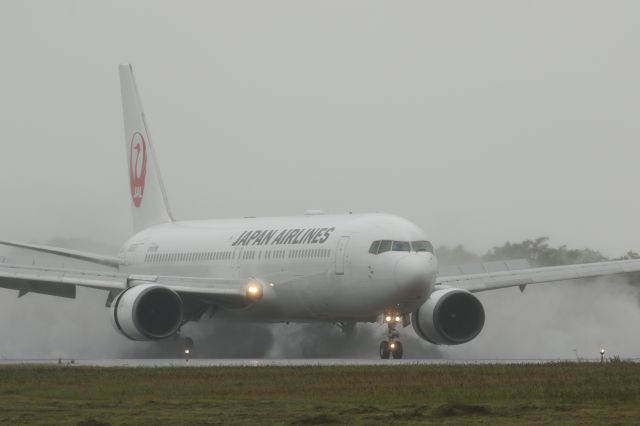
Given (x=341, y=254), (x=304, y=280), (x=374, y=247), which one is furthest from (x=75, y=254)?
(x=374, y=247)

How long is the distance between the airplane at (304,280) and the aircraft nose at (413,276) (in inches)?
1.0

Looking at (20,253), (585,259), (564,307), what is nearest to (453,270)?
(564,307)

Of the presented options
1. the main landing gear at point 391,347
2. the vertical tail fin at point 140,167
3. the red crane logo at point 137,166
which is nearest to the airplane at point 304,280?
the main landing gear at point 391,347

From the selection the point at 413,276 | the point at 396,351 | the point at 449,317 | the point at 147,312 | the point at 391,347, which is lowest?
the point at 396,351

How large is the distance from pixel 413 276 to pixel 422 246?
165 centimetres

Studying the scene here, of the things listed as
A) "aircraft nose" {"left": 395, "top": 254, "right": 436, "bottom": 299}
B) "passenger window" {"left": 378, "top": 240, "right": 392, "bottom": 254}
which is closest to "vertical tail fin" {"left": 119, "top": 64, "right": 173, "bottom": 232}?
"passenger window" {"left": 378, "top": 240, "right": 392, "bottom": 254}

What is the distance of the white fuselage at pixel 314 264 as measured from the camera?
4238 centimetres

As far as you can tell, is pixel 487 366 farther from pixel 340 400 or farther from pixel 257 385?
pixel 340 400

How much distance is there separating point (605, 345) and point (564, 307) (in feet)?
11.3

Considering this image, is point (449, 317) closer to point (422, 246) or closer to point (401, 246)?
point (422, 246)

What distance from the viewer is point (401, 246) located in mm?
42844

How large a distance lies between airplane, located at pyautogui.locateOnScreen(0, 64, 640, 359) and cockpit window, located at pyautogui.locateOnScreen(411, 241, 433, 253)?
0.12ft

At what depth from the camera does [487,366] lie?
111ft

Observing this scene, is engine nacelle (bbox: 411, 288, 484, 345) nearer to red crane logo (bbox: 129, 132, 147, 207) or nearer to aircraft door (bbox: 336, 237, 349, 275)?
aircraft door (bbox: 336, 237, 349, 275)
